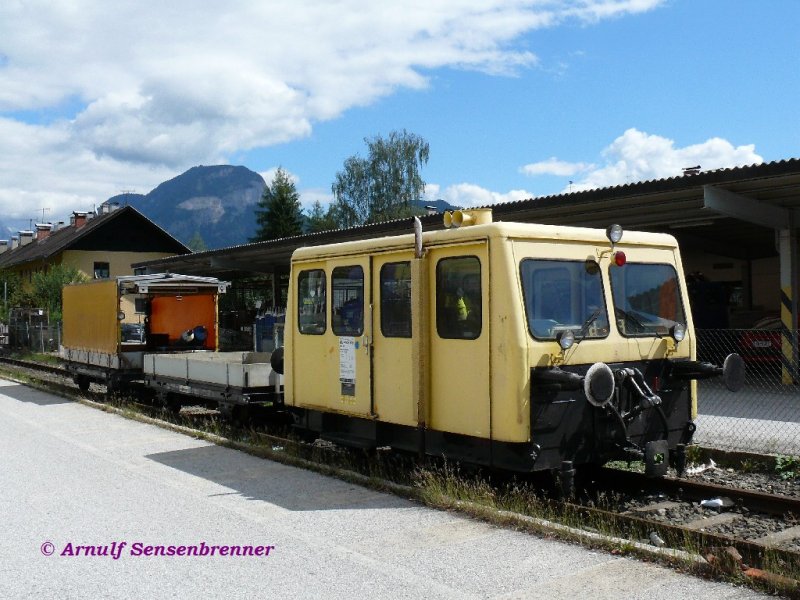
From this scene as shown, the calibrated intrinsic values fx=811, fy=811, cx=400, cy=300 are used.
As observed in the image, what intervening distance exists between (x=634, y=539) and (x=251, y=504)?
3.24 meters

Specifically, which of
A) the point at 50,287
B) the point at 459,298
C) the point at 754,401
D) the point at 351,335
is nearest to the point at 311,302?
the point at 351,335

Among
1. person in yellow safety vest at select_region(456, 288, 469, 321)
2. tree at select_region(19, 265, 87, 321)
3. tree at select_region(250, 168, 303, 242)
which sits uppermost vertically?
tree at select_region(250, 168, 303, 242)

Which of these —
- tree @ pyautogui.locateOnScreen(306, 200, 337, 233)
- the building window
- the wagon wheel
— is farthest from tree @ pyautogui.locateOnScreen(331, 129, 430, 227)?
→ the wagon wheel

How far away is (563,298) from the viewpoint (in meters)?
6.81

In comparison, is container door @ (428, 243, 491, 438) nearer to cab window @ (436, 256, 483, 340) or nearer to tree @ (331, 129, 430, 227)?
cab window @ (436, 256, 483, 340)

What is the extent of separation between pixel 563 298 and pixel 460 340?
0.93m

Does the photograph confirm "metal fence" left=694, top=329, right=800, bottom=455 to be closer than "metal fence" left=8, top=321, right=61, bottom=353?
Yes

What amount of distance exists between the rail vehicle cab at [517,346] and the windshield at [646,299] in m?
0.01

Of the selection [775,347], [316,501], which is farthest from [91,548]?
[775,347]

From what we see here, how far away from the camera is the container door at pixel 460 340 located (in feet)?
21.8

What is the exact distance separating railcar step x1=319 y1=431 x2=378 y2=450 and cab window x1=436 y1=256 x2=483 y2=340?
1.60 meters

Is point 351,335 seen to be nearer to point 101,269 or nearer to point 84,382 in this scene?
point 84,382

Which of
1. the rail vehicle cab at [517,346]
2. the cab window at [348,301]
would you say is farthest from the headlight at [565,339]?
the cab window at [348,301]

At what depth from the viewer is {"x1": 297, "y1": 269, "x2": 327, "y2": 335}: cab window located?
8578 mm
